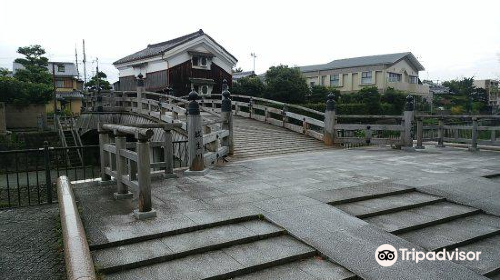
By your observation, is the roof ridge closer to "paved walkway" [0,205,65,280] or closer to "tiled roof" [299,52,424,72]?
"tiled roof" [299,52,424,72]

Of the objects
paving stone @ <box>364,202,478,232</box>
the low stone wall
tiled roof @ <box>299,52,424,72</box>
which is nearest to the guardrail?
paving stone @ <box>364,202,478,232</box>

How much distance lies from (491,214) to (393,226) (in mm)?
1950

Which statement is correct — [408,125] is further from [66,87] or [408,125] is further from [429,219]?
[66,87]

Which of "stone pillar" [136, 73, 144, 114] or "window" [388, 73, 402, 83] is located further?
"window" [388, 73, 402, 83]

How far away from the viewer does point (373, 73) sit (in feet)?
125

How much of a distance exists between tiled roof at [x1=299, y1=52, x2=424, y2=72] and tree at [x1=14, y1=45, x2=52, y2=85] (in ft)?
101

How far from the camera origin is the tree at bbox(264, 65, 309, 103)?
26.6 meters

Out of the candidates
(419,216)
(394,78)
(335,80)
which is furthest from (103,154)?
(394,78)

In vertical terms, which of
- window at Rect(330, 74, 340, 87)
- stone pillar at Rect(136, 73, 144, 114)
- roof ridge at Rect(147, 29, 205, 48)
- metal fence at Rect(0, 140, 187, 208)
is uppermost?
roof ridge at Rect(147, 29, 205, 48)

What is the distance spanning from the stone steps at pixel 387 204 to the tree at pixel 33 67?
4083 cm

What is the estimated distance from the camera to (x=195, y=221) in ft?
14.8

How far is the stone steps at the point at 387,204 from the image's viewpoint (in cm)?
517

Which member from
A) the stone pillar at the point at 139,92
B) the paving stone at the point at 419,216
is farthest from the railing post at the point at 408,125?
the stone pillar at the point at 139,92

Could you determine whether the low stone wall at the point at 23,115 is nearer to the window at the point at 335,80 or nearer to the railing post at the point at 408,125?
the window at the point at 335,80
